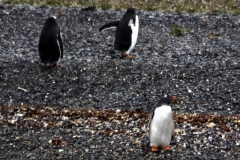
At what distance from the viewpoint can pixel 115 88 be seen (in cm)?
952

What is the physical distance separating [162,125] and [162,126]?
1 cm

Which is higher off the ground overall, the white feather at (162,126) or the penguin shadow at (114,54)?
the penguin shadow at (114,54)

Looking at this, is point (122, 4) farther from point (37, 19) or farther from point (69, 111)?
point (69, 111)

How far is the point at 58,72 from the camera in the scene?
10.3 meters

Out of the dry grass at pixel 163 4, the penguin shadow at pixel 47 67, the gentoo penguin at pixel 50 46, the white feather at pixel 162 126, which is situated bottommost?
the white feather at pixel 162 126

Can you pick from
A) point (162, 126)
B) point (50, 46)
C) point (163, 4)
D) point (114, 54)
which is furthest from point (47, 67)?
point (163, 4)

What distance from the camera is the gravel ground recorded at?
7113 mm

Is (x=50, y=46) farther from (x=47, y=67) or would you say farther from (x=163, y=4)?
(x=163, y=4)

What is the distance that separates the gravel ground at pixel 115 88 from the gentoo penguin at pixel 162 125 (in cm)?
17

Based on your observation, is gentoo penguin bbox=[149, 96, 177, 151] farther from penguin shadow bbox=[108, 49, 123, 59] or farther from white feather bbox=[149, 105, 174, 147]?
penguin shadow bbox=[108, 49, 123, 59]

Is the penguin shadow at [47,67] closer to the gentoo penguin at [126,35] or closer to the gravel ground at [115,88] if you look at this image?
the gravel ground at [115,88]

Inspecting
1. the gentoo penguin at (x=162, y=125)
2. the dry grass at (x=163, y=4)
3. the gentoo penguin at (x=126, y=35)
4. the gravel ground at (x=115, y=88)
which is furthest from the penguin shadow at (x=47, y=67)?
the dry grass at (x=163, y=4)

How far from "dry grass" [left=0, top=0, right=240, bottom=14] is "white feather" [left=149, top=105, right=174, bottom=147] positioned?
8564 mm

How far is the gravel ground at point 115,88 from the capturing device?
7113 mm
